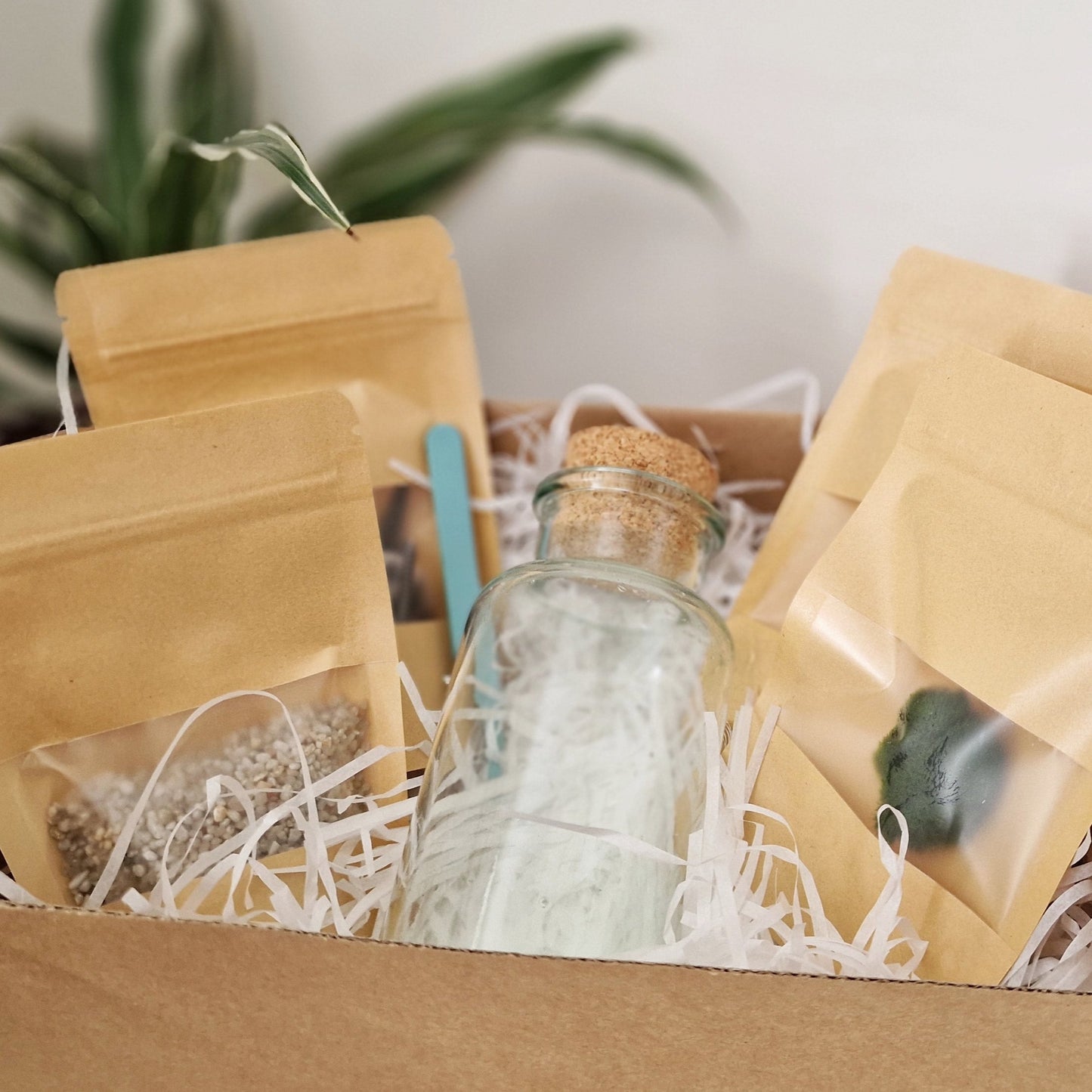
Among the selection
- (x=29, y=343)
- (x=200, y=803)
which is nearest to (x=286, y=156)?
(x=200, y=803)

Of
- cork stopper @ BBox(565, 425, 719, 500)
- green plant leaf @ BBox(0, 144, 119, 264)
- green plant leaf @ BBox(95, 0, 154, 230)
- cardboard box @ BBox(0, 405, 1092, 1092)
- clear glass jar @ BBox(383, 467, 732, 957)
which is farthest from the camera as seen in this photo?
green plant leaf @ BBox(95, 0, 154, 230)

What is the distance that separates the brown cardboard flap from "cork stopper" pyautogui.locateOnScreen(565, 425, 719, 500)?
29cm

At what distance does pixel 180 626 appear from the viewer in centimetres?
50

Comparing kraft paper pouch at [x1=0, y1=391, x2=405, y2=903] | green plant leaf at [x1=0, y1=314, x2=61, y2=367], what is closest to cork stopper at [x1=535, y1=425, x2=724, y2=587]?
kraft paper pouch at [x1=0, y1=391, x2=405, y2=903]

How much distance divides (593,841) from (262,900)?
0.56 ft

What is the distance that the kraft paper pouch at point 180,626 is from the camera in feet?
1.58

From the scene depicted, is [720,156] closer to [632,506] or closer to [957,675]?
[632,506]

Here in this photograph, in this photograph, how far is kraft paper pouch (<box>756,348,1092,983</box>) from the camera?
0.46 meters

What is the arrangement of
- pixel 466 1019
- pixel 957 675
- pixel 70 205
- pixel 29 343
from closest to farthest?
pixel 466 1019
pixel 957 675
pixel 70 205
pixel 29 343

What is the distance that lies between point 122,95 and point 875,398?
0.69m

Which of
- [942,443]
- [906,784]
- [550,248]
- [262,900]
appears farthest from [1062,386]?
[550,248]

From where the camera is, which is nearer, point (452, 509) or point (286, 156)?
point (286, 156)

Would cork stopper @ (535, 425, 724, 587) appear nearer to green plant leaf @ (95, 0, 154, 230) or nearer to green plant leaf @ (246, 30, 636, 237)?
green plant leaf @ (246, 30, 636, 237)

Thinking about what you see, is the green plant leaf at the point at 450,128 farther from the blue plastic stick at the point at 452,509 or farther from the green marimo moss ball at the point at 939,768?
the green marimo moss ball at the point at 939,768
